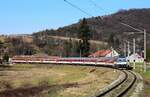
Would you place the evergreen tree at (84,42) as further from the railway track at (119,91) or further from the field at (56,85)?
the railway track at (119,91)

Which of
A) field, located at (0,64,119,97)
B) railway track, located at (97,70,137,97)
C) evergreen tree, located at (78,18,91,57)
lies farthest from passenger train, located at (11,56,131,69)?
railway track, located at (97,70,137,97)

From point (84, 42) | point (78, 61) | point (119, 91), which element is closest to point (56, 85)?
point (119, 91)

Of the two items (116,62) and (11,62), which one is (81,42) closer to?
(11,62)

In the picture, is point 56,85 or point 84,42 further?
point 84,42

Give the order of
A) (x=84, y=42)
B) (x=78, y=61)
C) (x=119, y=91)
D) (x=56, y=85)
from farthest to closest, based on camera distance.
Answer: (x=84, y=42), (x=78, y=61), (x=56, y=85), (x=119, y=91)

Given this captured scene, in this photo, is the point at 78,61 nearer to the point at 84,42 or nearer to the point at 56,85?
the point at 84,42

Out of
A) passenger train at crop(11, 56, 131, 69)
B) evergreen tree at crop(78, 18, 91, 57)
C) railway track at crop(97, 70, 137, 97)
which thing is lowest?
passenger train at crop(11, 56, 131, 69)

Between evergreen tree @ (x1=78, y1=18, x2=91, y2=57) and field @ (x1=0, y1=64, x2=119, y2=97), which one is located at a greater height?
evergreen tree @ (x1=78, y1=18, x2=91, y2=57)

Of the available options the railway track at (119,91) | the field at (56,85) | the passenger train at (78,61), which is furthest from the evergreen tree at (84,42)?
the railway track at (119,91)

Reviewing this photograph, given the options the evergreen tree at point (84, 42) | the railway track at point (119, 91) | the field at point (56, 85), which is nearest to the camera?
the railway track at point (119, 91)

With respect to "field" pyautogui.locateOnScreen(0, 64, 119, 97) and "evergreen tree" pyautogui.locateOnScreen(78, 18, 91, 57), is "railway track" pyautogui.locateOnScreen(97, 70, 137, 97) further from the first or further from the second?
"evergreen tree" pyautogui.locateOnScreen(78, 18, 91, 57)

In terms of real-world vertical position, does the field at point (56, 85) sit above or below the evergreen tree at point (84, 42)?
below

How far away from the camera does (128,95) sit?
29.9 metres

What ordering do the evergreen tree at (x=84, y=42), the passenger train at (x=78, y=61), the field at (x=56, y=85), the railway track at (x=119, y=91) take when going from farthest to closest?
the evergreen tree at (x=84, y=42)
the passenger train at (x=78, y=61)
the field at (x=56, y=85)
the railway track at (x=119, y=91)
